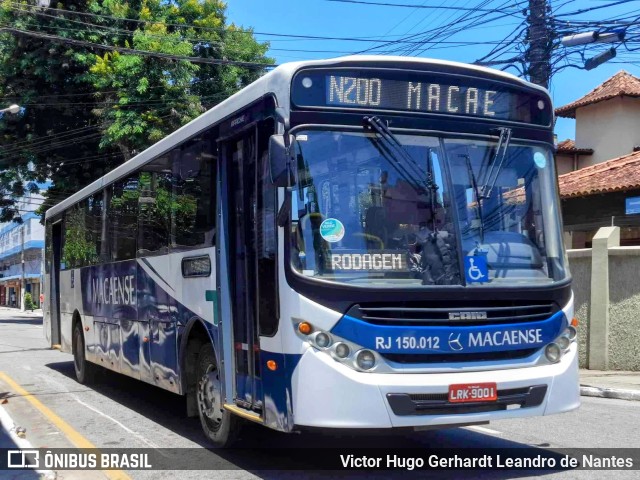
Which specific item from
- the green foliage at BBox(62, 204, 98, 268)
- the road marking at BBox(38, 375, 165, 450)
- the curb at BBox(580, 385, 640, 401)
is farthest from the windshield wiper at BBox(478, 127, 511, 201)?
the green foliage at BBox(62, 204, 98, 268)

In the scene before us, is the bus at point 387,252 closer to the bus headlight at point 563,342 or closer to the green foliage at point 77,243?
the bus headlight at point 563,342

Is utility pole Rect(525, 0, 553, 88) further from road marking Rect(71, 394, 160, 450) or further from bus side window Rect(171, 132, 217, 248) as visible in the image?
road marking Rect(71, 394, 160, 450)

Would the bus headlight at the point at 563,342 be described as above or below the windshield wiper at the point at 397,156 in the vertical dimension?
below

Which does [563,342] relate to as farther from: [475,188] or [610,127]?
[610,127]

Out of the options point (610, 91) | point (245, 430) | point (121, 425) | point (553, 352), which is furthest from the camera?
point (610, 91)

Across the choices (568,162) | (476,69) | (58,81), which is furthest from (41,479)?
(58,81)

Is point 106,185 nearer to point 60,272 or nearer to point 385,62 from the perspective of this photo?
point 60,272

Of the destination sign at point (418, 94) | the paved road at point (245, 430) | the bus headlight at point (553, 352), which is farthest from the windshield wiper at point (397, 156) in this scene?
the paved road at point (245, 430)

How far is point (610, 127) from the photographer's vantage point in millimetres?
22656

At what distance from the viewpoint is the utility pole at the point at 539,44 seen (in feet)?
46.1

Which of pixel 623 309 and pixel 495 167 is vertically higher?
pixel 495 167

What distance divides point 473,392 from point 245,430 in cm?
339

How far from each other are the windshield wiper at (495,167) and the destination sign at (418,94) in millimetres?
178

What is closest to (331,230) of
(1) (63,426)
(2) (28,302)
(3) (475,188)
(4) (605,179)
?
(3) (475,188)
